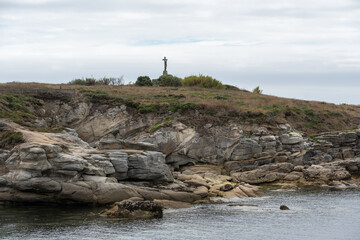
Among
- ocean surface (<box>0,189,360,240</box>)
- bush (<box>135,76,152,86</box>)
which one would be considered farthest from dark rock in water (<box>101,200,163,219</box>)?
bush (<box>135,76,152,86</box>)

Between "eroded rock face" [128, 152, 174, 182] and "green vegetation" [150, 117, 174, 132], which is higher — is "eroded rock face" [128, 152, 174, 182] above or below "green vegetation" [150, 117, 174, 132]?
below

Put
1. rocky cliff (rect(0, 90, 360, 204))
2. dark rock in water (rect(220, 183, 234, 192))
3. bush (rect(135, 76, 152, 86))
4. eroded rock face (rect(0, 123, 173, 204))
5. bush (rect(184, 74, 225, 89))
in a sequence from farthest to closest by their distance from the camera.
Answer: bush (rect(184, 74, 225, 89)) → bush (rect(135, 76, 152, 86)) → dark rock in water (rect(220, 183, 234, 192)) → rocky cliff (rect(0, 90, 360, 204)) → eroded rock face (rect(0, 123, 173, 204))

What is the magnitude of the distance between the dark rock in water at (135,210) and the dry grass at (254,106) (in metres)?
27.3

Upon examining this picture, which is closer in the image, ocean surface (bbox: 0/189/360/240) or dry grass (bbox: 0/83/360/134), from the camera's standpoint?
ocean surface (bbox: 0/189/360/240)

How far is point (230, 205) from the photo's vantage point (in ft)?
120

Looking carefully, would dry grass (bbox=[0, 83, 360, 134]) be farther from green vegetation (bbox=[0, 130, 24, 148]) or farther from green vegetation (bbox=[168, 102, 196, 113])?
green vegetation (bbox=[0, 130, 24, 148])

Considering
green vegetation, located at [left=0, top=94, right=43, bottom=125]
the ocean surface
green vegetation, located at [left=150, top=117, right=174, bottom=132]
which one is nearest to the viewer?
the ocean surface

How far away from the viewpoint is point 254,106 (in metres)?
64.3

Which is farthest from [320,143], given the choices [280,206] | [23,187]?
[23,187]

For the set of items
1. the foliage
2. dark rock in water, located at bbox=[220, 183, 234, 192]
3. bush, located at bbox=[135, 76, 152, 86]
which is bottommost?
dark rock in water, located at bbox=[220, 183, 234, 192]

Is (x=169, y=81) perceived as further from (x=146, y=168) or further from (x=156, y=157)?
(x=146, y=168)

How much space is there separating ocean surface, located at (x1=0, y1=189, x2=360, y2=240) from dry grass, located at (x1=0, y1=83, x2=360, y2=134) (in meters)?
23.2

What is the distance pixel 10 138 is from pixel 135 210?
1293 cm

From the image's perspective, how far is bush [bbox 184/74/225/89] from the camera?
84.8m
